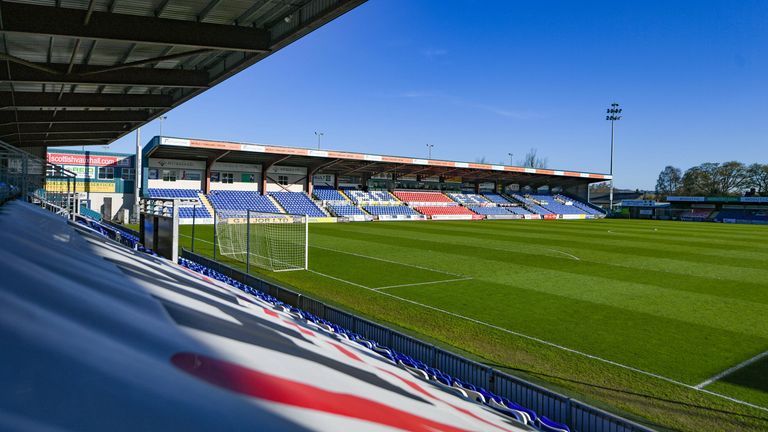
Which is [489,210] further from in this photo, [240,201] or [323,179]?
[240,201]

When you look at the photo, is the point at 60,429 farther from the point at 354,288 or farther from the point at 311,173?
the point at 311,173

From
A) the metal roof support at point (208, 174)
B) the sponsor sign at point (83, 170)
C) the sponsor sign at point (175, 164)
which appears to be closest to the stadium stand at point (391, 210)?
the metal roof support at point (208, 174)

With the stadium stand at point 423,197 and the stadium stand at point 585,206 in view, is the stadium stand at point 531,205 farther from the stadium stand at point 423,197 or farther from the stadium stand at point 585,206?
the stadium stand at point 423,197

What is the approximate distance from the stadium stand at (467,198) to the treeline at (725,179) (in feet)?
200

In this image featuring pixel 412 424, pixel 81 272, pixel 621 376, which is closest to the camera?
pixel 412 424

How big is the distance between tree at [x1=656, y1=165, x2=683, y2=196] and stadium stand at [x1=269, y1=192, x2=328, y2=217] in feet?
341

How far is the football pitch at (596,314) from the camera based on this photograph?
271 inches

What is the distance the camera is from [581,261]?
19609 mm

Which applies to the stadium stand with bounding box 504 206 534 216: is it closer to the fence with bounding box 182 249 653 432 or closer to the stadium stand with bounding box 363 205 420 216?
the stadium stand with bounding box 363 205 420 216

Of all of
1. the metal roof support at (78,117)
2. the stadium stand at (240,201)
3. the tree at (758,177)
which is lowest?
the stadium stand at (240,201)

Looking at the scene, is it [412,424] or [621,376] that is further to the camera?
[621,376]

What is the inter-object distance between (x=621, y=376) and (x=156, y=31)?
1030 centimetres

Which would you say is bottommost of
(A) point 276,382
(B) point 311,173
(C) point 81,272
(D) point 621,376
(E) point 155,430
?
(D) point 621,376

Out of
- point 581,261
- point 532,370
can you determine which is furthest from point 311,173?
point 532,370
